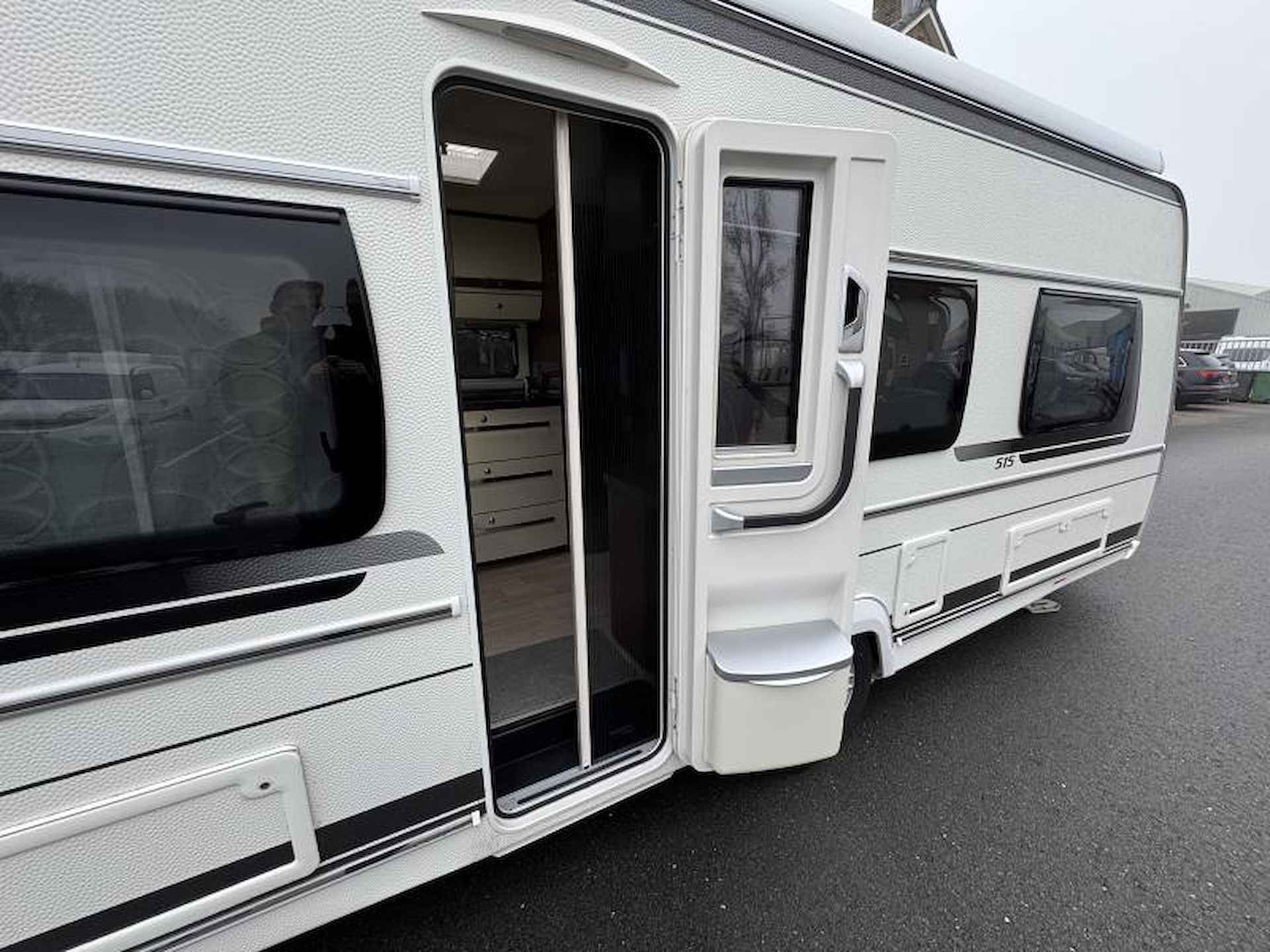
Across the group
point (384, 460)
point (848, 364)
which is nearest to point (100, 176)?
point (384, 460)

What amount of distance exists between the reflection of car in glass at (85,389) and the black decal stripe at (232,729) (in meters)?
0.63

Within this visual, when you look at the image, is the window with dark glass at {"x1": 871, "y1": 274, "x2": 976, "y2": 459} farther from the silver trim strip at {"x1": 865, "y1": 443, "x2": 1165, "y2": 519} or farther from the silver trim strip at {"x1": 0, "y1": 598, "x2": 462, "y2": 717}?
the silver trim strip at {"x1": 0, "y1": 598, "x2": 462, "y2": 717}

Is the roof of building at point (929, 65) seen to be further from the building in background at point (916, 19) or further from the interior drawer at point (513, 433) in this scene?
the building in background at point (916, 19)

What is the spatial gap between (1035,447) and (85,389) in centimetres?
326

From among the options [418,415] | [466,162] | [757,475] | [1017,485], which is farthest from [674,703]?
[466,162]

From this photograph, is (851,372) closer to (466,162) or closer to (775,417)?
(775,417)

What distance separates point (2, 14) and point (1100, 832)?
338 centimetres

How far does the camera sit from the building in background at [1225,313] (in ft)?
80.2

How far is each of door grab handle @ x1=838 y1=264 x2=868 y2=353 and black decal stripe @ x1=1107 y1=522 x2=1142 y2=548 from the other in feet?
9.14

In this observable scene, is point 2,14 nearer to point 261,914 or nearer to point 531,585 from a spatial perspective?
point 261,914

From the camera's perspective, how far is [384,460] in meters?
1.19

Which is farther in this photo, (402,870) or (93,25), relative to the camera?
(402,870)

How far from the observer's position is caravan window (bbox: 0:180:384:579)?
2.99 ft

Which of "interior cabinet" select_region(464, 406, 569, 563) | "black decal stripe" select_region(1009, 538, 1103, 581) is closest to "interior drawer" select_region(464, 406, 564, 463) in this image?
"interior cabinet" select_region(464, 406, 569, 563)
